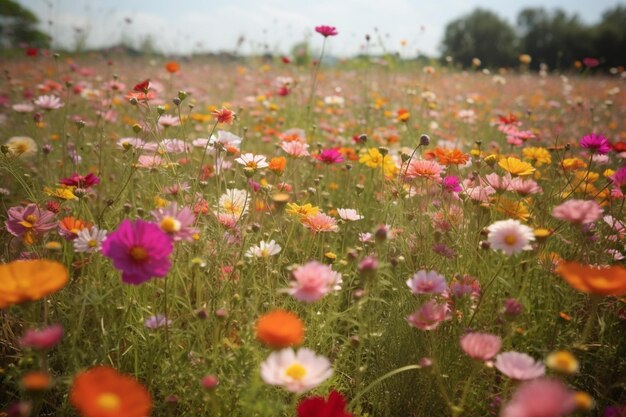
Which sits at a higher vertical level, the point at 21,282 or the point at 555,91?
the point at 555,91

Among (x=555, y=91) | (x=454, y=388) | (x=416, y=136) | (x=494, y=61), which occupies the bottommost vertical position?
(x=454, y=388)

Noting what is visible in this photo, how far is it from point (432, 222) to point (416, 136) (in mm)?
1203

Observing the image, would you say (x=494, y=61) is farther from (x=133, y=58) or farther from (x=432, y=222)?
(x=432, y=222)

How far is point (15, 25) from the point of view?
1458 cm

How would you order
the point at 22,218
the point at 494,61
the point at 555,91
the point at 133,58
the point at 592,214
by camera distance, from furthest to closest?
the point at 494,61, the point at 133,58, the point at 555,91, the point at 22,218, the point at 592,214

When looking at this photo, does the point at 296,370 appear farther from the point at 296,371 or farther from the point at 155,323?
the point at 155,323

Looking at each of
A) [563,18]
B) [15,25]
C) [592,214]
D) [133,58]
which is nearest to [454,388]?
[592,214]

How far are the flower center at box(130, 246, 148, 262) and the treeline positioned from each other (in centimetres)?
1926

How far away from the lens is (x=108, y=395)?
0.55m

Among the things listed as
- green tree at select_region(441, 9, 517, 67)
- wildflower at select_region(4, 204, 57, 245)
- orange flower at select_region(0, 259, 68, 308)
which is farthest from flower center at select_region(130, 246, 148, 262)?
green tree at select_region(441, 9, 517, 67)

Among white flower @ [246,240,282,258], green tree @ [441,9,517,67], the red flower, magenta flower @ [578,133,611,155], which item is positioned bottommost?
the red flower

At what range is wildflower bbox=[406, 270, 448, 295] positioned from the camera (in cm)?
93

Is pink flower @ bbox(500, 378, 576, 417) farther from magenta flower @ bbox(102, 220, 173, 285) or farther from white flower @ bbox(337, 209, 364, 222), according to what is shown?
white flower @ bbox(337, 209, 364, 222)

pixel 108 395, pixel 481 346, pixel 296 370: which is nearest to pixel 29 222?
pixel 108 395
